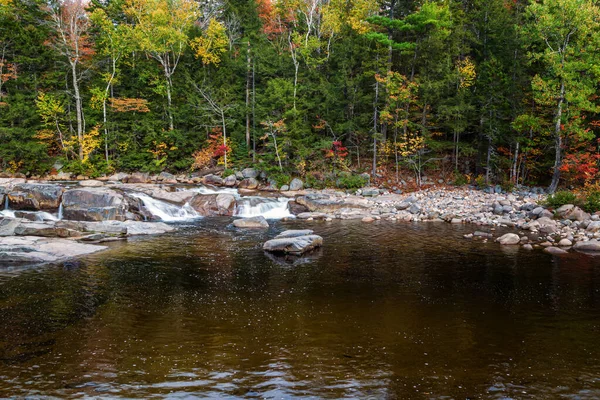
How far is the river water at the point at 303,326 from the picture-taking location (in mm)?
6184

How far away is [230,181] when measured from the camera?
105ft

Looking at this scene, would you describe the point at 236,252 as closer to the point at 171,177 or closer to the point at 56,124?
the point at 171,177

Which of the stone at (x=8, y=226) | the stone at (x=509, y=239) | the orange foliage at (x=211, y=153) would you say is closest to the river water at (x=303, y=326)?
the stone at (x=509, y=239)

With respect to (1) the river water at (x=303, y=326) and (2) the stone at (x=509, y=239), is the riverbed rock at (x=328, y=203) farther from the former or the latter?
(1) the river water at (x=303, y=326)

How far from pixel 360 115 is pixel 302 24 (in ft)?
45.3

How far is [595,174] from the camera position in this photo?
23.4m

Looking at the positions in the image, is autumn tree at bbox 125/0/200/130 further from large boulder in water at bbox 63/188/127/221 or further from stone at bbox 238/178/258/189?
large boulder in water at bbox 63/188/127/221

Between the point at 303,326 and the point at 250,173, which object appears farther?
the point at 250,173

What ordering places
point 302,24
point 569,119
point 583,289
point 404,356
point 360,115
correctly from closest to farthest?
point 404,356 → point 583,289 → point 569,119 → point 360,115 → point 302,24

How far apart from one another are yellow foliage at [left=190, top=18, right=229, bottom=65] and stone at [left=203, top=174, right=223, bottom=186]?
12.2 meters

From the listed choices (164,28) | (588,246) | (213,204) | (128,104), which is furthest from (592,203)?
(128,104)

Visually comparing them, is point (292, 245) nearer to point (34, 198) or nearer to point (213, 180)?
point (34, 198)

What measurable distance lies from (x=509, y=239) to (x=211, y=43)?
3199 cm

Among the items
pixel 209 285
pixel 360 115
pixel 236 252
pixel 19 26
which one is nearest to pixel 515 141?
pixel 360 115
